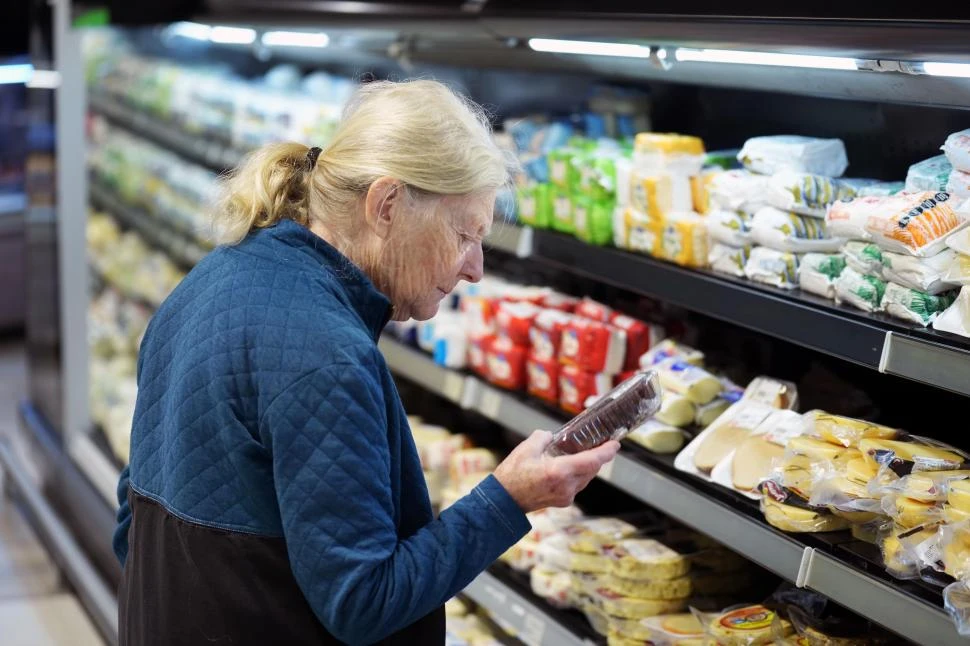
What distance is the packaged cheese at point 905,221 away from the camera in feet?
5.74

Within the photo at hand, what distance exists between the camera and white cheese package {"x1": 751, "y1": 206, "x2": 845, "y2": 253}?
2.01 m

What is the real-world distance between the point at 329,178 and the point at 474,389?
4.01 ft

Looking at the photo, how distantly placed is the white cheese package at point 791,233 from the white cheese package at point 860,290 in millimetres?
122

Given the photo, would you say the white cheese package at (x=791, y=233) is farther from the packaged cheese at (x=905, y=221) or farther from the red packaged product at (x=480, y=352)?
the red packaged product at (x=480, y=352)

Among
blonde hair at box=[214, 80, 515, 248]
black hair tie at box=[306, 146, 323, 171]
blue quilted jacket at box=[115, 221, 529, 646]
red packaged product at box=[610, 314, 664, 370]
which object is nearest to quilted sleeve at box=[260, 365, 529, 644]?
blue quilted jacket at box=[115, 221, 529, 646]

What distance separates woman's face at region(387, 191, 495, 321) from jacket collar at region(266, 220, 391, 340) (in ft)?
0.15

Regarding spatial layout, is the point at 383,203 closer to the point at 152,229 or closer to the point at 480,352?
the point at 480,352

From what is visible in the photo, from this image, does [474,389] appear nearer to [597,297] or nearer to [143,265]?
[597,297]

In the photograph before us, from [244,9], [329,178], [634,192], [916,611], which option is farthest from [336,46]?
[916,611]

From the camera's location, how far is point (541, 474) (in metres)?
1.62

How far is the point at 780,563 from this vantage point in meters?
1.87

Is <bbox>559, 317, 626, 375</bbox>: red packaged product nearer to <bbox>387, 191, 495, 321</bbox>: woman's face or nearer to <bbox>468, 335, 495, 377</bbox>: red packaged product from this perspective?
<bbox>468, 335, 495, 377</bbox>: red packaged product

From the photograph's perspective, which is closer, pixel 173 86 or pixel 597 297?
pixel 597 297

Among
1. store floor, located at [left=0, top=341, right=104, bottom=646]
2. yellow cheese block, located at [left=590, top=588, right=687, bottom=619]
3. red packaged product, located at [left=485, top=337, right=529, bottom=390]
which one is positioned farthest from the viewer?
store floor, located at [left=0, top=341, right=104, bottom=646]
